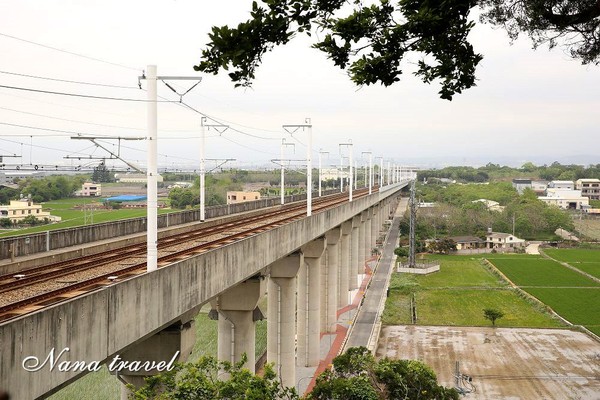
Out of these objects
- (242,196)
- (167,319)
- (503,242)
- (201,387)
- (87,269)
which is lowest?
(503,242)

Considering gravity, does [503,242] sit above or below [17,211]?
below

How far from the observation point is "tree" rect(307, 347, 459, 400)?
2267 centimetres

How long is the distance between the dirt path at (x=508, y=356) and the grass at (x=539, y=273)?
23.3 meters

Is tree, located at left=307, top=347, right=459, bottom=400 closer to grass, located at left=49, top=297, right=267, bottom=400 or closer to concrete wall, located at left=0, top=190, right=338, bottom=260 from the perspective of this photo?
concrete wall, located at left=0, top=190, right=338, bottom=260

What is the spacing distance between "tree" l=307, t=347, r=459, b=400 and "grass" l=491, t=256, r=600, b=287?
46860 mm

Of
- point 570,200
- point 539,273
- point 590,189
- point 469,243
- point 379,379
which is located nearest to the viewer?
point 379,379

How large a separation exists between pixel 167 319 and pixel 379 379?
13.4m

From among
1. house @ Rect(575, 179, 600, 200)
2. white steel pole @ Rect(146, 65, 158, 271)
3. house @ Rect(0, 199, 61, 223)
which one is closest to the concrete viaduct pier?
white steel pole @ Rect(146, 65, 158, 271)

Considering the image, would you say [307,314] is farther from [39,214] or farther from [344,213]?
[39,214]

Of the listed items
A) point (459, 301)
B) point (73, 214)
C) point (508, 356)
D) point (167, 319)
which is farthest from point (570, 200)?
point (167, 319)

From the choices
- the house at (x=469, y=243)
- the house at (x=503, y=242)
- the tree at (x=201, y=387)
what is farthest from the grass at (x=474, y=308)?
the house at (x=503, y=242)

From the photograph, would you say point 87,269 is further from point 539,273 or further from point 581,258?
point 581,258

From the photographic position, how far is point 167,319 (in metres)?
13.1

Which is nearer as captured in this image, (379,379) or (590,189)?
(379,379)
